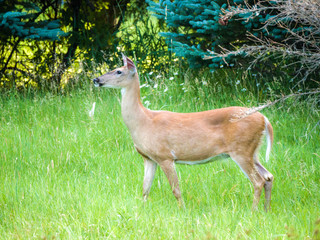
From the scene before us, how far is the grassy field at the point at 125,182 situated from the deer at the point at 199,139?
0.24 meters

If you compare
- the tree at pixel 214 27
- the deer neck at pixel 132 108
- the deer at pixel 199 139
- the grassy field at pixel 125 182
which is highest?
the tree at pixel 214 27

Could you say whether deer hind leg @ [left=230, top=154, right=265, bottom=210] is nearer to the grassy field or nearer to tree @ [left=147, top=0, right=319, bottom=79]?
the grassy field

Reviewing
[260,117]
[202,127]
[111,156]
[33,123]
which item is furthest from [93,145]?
[260,117]

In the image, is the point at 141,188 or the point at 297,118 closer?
the point at 141,188

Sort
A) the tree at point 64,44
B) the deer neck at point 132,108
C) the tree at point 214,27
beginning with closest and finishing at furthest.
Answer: the deer neck at point 132,108 < the tree at point 214,27 < the tree at point 64,44

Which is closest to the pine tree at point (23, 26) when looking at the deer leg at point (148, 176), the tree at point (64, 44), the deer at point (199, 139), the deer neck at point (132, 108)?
the tree at point (64, 44)

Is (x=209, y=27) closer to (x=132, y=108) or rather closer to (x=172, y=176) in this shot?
(x=132, y=108)

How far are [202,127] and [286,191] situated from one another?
106cm

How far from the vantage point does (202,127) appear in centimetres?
479

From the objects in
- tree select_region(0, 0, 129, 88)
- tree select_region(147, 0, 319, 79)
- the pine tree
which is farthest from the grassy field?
tree select_region(0, 0, 129, 88)

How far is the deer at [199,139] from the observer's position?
15.3 feet

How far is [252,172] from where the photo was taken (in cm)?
464

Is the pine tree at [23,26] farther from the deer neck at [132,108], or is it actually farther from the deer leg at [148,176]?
the deer leg at [148,176]

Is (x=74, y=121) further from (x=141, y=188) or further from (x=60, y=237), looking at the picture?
(x=60, y=237)
